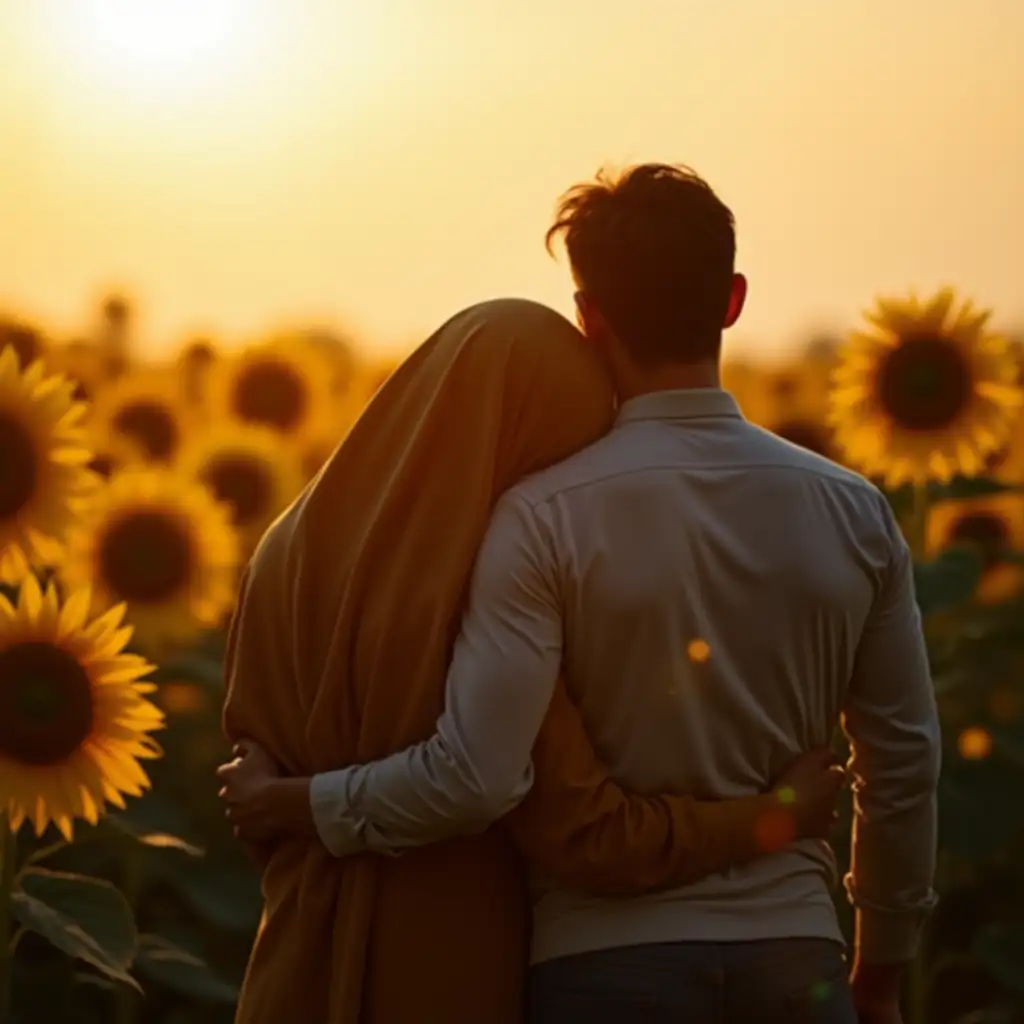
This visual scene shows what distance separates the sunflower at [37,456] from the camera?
4594mm

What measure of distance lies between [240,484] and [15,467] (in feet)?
6.18

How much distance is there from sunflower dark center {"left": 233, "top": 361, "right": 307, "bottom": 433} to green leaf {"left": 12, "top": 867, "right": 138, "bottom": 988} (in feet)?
14.3

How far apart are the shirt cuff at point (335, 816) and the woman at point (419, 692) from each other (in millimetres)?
67

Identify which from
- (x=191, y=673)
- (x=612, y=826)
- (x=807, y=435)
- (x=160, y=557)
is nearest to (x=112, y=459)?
(x=160, y=557)

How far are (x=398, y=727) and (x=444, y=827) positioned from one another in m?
0.16

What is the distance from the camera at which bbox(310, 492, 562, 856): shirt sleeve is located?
244 cm

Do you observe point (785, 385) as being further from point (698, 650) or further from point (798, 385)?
point (698, 650)

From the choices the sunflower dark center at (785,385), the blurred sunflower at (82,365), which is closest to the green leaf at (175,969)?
the blurred sunflower at (82,365)

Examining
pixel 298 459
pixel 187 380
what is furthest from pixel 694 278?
pixel 187 380

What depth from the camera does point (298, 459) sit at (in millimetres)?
6949

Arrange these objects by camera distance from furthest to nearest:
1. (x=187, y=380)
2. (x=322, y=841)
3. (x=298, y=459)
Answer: (x=187, y=380) → (x=298, y=459) → (x=322, y=841)

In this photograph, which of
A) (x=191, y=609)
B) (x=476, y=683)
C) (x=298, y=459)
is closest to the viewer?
(x=476, y=683)

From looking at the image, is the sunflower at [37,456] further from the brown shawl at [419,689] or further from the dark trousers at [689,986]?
the dark trousers at [689,986]

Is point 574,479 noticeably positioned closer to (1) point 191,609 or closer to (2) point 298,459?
(1) point 191,609
